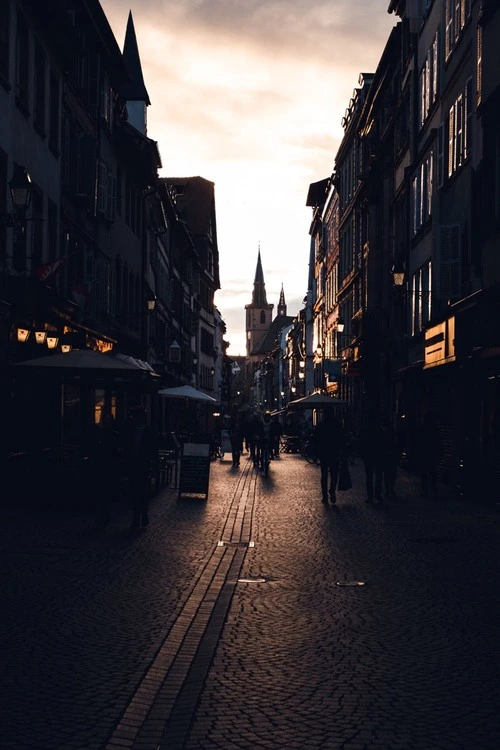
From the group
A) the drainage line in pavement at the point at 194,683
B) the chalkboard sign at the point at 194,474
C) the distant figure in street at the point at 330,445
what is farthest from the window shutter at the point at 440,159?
the drainage line in pavement at the point at 194,683

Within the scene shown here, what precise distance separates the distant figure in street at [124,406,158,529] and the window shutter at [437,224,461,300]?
36.1 ft

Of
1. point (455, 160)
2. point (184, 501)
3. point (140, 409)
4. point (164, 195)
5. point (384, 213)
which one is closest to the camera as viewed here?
point (140, 409)

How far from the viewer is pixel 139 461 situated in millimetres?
17484

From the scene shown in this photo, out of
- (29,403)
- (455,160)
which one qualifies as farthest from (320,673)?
(455,160)

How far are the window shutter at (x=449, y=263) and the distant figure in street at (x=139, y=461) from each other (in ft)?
36.1

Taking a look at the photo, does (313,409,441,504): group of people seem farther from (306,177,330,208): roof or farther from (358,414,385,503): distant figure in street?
(306,177,330,208): roof

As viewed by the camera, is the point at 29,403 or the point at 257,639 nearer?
the point at 257,639

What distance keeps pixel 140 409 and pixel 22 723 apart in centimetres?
1210

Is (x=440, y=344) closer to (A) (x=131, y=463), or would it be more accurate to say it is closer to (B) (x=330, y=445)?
(B) (x=330, y=445)

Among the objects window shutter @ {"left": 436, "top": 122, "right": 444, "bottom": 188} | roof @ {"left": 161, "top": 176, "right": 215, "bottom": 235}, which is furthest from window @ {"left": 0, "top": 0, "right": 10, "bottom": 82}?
roof @ {"left": 161, "top": 176, "right": 215, "bottom": 235}

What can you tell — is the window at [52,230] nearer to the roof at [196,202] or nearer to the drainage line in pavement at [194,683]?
the drainage line in pavement at [194,683]

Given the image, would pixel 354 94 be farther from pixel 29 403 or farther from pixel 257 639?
pixel 257 639

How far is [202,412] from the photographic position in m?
93.9

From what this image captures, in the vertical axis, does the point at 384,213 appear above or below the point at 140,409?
above
